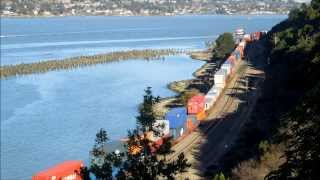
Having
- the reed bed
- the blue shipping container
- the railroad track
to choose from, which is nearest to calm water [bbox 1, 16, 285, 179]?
the reed bed

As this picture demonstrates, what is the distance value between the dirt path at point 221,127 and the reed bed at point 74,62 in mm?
21043

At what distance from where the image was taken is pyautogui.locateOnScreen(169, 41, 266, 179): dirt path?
1847cm

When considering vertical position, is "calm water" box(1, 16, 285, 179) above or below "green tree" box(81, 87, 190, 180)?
below

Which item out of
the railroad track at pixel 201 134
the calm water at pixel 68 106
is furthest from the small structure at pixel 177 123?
the calm water at pixel 68 106

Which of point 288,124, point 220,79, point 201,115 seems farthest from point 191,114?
point 288,124

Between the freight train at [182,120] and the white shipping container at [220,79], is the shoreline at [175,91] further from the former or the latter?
the white shipping container at [220,79]

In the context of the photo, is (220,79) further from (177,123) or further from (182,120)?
(177,123)

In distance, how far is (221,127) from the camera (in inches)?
904

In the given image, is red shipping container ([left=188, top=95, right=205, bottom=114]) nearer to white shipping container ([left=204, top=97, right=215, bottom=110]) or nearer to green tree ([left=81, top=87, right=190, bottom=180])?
white shipping container ([left=204, top=97, right=215, bottom=110])

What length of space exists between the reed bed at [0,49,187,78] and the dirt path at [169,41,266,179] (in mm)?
21043

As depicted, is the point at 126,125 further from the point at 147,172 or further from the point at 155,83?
the point at 147,172

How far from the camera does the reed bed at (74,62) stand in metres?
49.5

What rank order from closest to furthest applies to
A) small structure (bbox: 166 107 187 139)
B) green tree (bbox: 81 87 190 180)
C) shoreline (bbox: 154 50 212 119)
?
green tree (bbox: 81 87 190 180)
small structure (bbox: 166 107 187 139)
shoreline (bbox: 154 50 212 119)

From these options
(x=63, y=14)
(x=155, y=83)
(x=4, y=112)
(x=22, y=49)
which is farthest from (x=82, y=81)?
(x=63, y=14)
